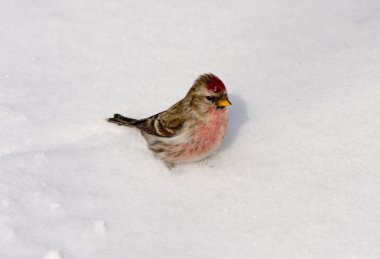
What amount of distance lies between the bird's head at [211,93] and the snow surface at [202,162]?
1.56ft

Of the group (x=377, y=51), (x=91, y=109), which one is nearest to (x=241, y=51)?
(x=377, y=51)

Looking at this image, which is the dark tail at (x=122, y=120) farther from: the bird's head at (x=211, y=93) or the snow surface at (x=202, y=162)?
the bird's head at (x=211, y=93)

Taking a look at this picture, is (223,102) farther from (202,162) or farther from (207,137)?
(202,162)

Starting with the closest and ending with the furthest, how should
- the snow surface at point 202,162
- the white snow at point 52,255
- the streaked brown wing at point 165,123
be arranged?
the white snow at point 52,255, the snow surface at point 202,162, the streaked brown wing at point 165,123

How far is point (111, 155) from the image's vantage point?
4.59 meters

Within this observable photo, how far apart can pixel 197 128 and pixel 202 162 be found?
0.33 metres

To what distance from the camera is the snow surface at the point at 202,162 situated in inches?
147

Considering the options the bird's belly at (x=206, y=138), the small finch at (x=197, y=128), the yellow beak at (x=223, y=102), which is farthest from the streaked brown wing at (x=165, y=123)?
the yellow beak at (x=223, y=102)

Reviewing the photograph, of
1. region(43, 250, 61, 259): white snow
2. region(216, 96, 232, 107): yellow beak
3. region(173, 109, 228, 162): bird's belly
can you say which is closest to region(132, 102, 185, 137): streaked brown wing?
region(173, 109, 228, 162): bird's belly

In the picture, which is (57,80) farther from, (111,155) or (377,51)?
(377,51)

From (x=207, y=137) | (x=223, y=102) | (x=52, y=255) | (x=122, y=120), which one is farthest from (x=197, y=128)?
(x=52, y=255)

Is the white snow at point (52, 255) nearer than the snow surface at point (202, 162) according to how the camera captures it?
Yes

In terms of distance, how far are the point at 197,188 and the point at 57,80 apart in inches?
84.0

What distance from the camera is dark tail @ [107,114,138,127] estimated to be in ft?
15.8
